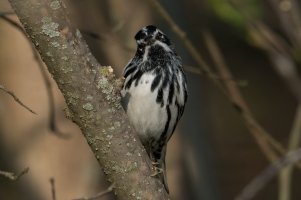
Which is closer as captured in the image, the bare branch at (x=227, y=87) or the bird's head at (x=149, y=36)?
the bird's head at (x=149, y=36)

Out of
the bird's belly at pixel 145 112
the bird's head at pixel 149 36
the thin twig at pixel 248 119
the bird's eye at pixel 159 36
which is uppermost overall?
the bird's head at pixel 149 36

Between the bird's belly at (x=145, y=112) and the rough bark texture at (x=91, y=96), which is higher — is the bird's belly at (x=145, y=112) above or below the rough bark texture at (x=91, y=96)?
below

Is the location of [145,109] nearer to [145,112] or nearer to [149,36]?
[145,112]

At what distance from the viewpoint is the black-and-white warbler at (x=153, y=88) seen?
15.6ft

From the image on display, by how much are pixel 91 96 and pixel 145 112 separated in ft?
4.93

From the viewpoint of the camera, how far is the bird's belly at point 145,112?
186 inches

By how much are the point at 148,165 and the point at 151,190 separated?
100 millimetres

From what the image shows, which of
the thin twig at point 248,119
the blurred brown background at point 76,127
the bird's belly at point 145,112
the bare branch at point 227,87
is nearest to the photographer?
the bird's belly at point 145,112

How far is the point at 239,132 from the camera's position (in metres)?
10.5

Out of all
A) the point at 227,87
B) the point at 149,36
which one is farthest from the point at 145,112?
the point at 227,87

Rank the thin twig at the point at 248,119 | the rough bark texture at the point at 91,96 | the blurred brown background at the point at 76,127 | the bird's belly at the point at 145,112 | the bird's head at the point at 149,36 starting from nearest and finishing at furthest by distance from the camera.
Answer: the rough bark texture at the point at 91,96, the bird's belly at the point at 145,112, the bird's head at the point at 149,36, the thin twig at the point at 248,119, the blurred brown background at the point at 76,127

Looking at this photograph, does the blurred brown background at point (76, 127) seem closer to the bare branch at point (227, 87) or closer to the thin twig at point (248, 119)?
the thin twig at point (248, 119)

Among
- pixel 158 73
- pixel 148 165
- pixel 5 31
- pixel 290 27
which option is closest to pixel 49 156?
pixel 5 31

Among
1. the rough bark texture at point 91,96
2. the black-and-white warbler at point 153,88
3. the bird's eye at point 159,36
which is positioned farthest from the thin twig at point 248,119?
the rough bark texture at point 91,96
